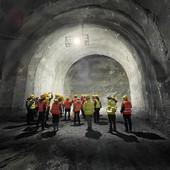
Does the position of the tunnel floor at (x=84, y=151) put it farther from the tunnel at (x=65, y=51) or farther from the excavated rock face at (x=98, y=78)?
the excavated rock face at (x=98, y=78)

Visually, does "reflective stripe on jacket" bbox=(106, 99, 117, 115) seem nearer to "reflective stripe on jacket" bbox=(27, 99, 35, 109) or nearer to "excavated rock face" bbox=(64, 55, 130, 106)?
"reflective stripe on jacket" bbox=(27, 99, 35, 109)

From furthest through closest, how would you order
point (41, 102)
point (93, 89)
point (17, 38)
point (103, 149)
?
point (93, 89) < point (17, 38) < point (41, 102) < point (103, 149)

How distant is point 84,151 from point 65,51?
35.0ft

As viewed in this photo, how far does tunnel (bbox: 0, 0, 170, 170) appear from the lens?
4672 mm

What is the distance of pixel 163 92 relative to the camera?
21.0ft

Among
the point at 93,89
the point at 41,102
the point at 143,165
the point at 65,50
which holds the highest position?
the point at 65,50

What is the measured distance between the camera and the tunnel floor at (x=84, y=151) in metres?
3.64

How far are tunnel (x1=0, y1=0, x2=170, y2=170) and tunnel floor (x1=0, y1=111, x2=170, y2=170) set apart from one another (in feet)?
0.10

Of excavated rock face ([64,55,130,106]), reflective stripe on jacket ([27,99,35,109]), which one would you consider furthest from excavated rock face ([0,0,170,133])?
excavated rock face ([64,55,130,106])

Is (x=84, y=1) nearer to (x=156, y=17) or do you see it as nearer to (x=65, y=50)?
(x=156, y=17)

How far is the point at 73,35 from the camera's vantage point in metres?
11.4

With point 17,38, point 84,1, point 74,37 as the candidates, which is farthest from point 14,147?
point 74,37

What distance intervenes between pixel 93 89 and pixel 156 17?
15.7 meters

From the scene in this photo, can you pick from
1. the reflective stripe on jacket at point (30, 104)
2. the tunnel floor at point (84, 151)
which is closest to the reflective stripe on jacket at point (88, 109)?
the tunnel floor at point (84, 151)
